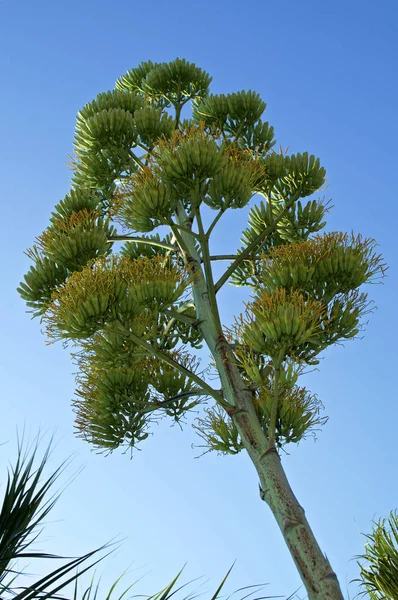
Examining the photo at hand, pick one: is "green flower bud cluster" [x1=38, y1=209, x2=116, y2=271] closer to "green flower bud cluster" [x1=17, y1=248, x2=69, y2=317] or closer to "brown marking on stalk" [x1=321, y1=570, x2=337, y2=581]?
"green flower bud cluster" [x1=17, y1=248, x2=69, y2=317]

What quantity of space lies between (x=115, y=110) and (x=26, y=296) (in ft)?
5.84

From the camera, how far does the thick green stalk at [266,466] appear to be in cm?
430

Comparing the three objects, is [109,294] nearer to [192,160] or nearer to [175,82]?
[192,160]

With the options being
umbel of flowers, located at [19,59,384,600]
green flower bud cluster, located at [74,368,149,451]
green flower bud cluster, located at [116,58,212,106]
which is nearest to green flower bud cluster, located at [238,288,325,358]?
umbel of flowers, located at [19,59,384,600]

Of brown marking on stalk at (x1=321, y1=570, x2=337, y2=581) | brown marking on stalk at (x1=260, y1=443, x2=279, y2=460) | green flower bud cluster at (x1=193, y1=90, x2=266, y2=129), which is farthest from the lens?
green flower bud cluster at (x1=193, y1=90, x2=266, y2=129)

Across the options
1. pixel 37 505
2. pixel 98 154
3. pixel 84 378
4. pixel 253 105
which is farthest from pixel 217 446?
pixel 253 105

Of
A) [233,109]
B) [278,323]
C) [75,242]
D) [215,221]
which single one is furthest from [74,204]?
[278,323]

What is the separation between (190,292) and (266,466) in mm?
1481

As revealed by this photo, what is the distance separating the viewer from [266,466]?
4750 millimetres

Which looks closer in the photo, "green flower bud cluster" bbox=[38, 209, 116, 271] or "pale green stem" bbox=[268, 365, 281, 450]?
"pale green stem" bbox=[268, 365, 281, 450]

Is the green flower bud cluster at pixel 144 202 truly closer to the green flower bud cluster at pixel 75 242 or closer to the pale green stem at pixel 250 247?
the green flower bud cluster at pixel 75 242

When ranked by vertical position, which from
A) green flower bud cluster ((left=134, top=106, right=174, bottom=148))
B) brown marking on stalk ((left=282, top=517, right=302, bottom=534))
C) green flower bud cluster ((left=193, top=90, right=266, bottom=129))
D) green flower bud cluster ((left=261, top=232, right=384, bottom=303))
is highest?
green flower bud cluster ((left=193, top=90, right=266, bottom=129))

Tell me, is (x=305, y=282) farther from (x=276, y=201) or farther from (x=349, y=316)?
(x=276, y=201)

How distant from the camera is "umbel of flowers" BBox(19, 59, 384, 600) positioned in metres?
4.85
